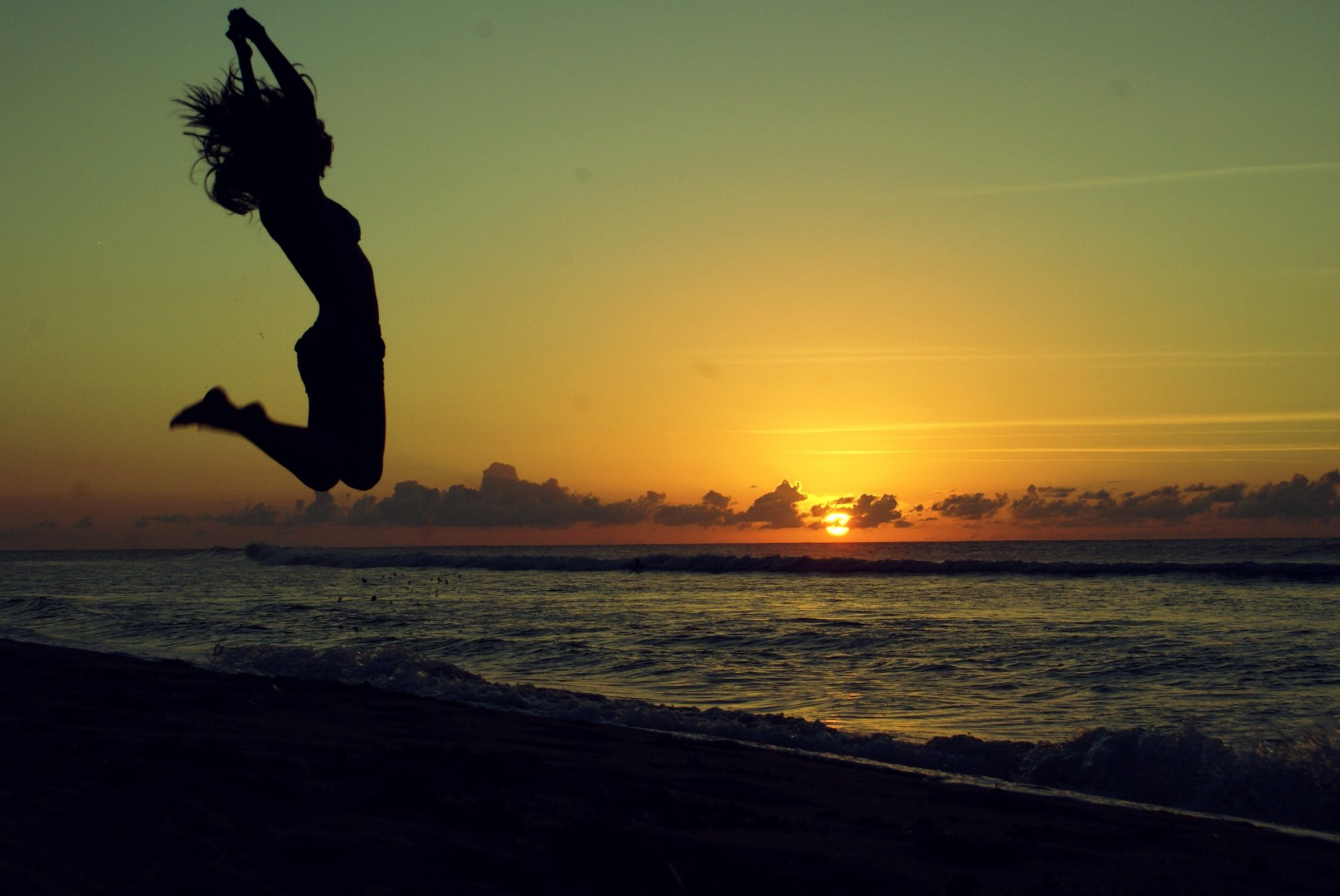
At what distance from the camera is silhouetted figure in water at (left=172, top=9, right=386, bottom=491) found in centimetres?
373

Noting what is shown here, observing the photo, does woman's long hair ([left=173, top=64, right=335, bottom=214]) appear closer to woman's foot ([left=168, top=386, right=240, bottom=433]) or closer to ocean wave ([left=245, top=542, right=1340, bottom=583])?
woman's foot ([left=168, top=386, right=240, bottom=433])

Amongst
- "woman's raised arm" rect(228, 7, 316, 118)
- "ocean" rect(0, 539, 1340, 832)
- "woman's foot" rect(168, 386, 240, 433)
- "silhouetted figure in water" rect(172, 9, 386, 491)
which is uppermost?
"woman's raised arm" rect(228, 7, 316, 118)

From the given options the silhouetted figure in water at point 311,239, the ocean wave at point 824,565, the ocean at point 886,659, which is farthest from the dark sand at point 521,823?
the ocean wave at point 824,565

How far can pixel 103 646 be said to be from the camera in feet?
45.9

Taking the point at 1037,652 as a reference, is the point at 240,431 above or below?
above

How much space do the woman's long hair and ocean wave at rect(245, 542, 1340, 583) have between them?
1307 inches

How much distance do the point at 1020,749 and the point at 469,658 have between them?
8251mm

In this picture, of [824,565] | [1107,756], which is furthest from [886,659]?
[824,565]

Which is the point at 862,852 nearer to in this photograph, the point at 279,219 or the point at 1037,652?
the point at 279,219

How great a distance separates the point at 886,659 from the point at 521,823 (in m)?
9.29

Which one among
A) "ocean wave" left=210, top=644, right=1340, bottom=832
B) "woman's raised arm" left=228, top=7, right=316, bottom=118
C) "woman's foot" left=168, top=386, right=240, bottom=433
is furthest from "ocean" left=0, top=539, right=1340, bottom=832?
"woman's raised arm" left=228, top=7, right=316, bottom=118

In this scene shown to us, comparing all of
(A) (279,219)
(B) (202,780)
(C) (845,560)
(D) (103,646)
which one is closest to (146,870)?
(B) (202,780)

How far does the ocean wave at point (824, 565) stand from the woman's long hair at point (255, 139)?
33.2 m

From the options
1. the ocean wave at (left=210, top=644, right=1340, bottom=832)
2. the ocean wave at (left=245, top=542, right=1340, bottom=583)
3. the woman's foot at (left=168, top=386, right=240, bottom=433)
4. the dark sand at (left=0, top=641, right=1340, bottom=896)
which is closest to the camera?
the woman's foot at (left=168, top=386, right=240, bottom=433)
